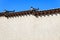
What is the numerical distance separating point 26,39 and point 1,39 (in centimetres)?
254

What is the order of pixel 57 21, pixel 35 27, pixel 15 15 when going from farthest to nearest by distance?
1. pixel 15 15
2. pixel 35 27
3. pixel 57 21

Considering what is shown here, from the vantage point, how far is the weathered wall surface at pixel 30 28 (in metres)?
11.3

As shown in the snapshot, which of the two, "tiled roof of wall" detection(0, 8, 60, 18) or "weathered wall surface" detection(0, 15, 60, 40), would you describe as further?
"tiled roof of wall" detection(0, 8, 60, 18)

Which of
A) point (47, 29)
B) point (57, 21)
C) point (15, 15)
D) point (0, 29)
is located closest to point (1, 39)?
point (0, 29)

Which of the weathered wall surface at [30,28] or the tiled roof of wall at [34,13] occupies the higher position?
the tiled roof of wall at [34,13]

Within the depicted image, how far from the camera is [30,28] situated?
1230 cm

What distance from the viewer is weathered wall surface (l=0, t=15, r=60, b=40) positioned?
444 inches

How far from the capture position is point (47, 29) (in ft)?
37.8

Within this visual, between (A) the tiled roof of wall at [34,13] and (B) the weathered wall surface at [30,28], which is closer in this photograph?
(B) the weathered wall surface at [30,28]

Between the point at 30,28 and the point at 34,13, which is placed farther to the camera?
the point at 30,28

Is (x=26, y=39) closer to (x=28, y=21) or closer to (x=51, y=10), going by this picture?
(x=28, y=21)

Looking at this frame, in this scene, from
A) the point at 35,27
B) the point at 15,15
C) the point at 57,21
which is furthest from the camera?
the point at 15,15

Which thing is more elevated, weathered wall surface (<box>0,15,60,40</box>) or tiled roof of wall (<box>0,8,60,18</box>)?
tiled roof of wall (<box>0,8,60,18</box>)

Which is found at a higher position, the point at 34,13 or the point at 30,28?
the point at 34,13
